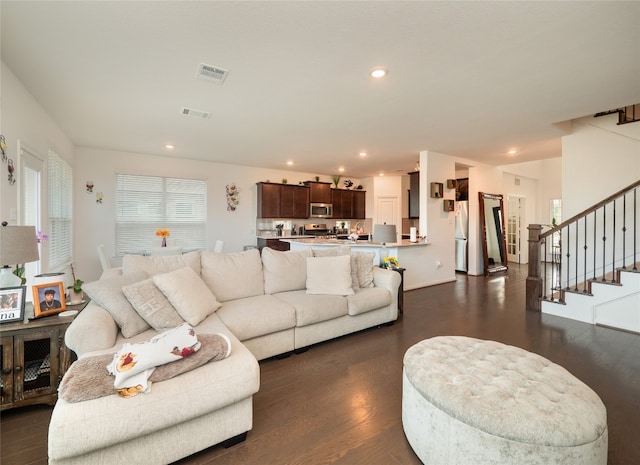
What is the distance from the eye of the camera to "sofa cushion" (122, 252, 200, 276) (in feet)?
8.55

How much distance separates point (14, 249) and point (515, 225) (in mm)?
10555

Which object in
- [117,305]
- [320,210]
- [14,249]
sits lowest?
Result: [117,305]

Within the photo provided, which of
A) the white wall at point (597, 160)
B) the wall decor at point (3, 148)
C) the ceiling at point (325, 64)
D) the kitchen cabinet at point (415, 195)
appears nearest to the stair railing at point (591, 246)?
the white wall at point (597, 160)

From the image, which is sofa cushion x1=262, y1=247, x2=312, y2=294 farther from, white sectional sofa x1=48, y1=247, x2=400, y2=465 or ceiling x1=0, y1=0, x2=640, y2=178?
ceiling x1=0, y1=0, x2=640, y2=178

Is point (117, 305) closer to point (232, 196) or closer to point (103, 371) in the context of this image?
point (103, 371)

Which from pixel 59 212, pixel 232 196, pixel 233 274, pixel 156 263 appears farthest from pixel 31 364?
pixel 232 196

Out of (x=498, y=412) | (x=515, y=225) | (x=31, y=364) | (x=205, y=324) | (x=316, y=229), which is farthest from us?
(x=515, y=225)

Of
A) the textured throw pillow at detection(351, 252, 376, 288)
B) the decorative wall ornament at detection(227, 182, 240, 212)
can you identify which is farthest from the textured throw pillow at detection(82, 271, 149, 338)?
the decorative wall ornament at detection(227, 182, 240, 212)

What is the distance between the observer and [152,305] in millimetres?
2191

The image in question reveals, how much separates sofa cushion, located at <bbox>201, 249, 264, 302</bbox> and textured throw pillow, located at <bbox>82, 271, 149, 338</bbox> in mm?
790

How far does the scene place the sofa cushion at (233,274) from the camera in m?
2.92

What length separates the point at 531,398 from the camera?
1.34 meters

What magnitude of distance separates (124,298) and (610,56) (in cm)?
439

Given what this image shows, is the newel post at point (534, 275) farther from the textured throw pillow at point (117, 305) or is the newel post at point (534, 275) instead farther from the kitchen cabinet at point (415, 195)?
the textured throw pillow at point (117, 305)
